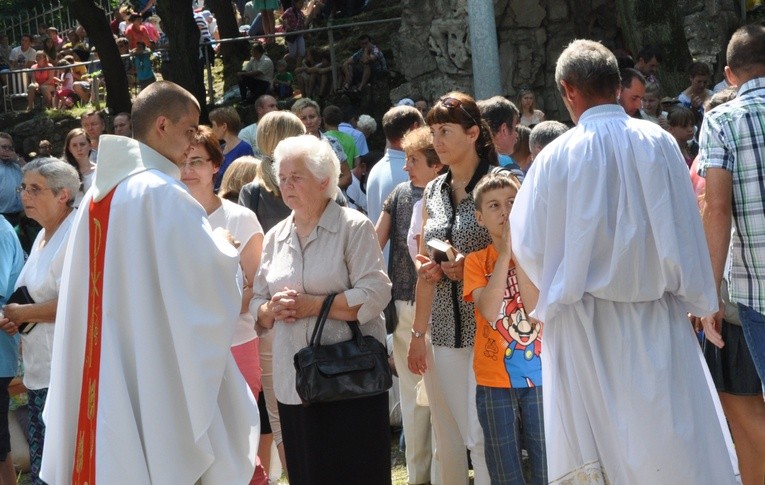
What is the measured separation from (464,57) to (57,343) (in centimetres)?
1177

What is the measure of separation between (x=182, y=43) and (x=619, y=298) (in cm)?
1587

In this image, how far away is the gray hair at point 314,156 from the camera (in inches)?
221

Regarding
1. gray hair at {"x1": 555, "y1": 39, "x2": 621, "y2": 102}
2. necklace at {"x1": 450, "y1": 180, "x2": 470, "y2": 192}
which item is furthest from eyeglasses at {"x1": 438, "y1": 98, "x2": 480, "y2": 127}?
gray hair at {"x1": 555, "y1": 39, "x2": 621, "y2": 102}

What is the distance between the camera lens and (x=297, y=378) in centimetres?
541

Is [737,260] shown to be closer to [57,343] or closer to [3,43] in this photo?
[57,343]

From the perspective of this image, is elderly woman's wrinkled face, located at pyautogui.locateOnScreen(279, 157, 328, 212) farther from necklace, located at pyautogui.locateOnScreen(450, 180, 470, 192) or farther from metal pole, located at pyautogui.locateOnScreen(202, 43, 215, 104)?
metal pole, located at pyautogui.locateOnScreen(202, 43, 215, 104)

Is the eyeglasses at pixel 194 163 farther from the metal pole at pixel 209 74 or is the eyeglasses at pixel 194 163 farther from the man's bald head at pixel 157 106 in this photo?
the metal pole at pixel 209 74

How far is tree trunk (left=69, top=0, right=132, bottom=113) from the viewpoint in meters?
19.9

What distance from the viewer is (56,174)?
6.32 metres

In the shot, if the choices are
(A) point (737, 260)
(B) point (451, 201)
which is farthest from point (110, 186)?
(A) point (737, 260)

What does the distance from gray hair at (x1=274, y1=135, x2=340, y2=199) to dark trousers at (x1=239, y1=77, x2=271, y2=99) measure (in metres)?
14.8

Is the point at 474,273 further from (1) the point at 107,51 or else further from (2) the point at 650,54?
(1) the point at 107,51

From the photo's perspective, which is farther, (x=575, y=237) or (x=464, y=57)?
(x=464, y=57)

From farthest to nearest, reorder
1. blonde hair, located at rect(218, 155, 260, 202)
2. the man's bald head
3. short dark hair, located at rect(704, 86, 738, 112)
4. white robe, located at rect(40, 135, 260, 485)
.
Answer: blonde hair, located at rect(218, 155, 260, 202)
short dark hair, located at rect(704, 86, 738, 112)
the man's bald head
white robe, located at rect(40, 135, 260, 485)
